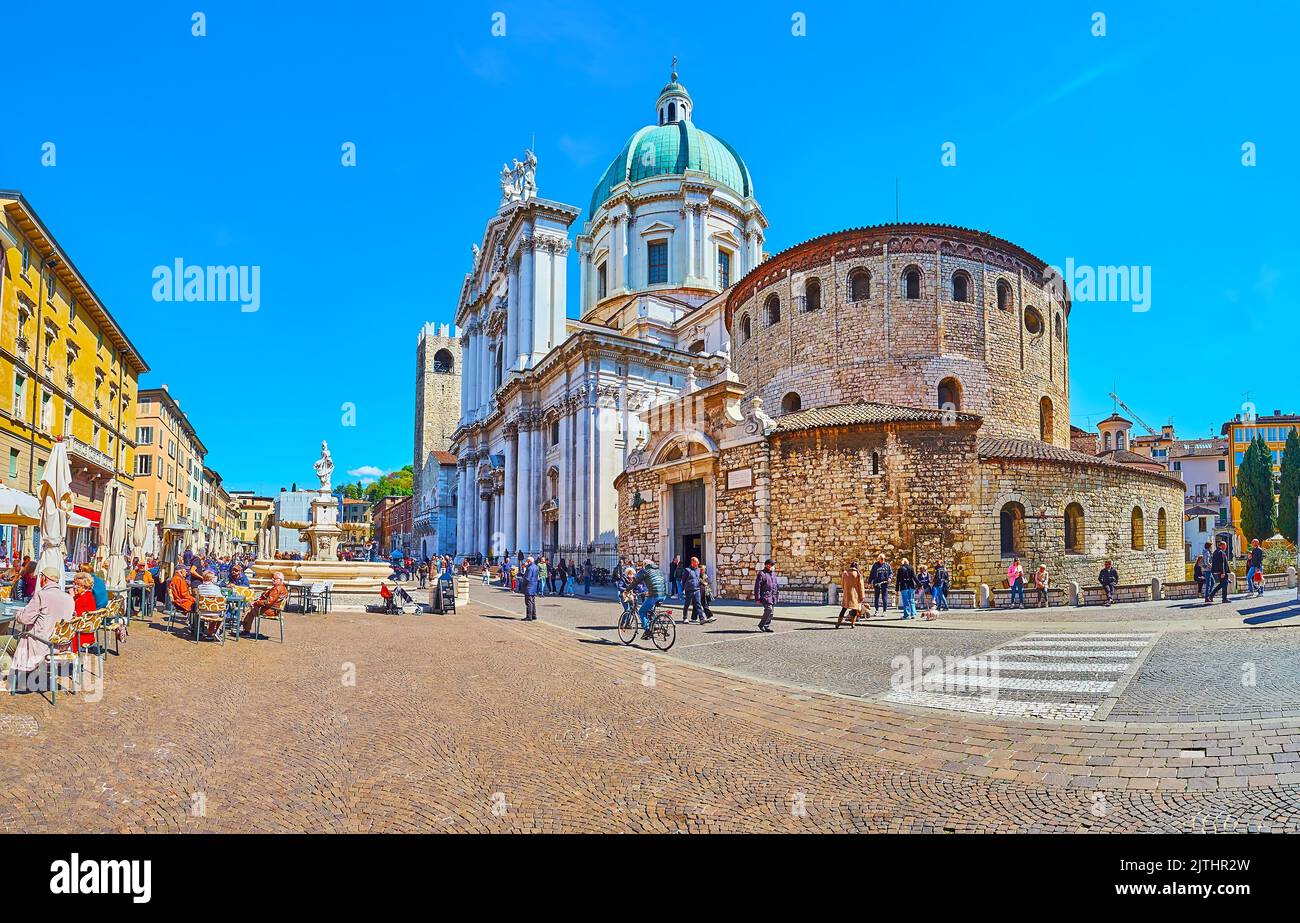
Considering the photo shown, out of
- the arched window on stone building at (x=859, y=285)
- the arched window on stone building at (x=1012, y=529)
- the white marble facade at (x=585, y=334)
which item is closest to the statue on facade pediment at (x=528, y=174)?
the white marble facade at (x=585, y=334)

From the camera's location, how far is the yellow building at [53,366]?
24219mm

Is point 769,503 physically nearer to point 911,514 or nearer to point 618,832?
point 911,514

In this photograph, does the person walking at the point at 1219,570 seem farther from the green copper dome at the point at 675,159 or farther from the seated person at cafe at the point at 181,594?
the green copper dome at the point at 675,159

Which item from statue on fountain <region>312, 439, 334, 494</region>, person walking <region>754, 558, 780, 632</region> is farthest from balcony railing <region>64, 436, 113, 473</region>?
person walking <region>754, 558, 780, 632</region>

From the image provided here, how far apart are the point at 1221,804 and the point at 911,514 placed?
1824 centimetres

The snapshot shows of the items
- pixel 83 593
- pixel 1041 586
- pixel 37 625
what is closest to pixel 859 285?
pixel 1041 586

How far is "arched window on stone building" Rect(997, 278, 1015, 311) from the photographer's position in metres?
30.6

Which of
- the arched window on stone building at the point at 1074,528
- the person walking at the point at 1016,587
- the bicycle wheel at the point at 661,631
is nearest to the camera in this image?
the bicycle wheel at the point at 661,631

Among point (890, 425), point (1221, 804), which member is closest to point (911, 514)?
point (890, 425)

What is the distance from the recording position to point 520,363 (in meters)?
46.9

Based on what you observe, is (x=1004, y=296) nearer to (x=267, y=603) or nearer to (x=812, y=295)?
(x=812, y=295)

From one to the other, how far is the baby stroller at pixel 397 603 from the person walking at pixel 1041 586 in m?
17.6

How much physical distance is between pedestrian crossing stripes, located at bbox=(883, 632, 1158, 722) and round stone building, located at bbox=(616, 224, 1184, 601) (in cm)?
1010

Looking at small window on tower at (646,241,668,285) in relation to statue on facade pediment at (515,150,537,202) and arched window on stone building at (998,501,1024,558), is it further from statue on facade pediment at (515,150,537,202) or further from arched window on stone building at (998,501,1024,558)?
arched window on stone building at (998,501,1024,558)
